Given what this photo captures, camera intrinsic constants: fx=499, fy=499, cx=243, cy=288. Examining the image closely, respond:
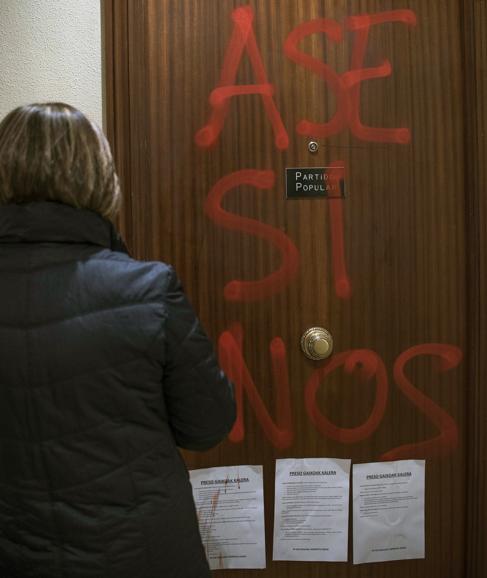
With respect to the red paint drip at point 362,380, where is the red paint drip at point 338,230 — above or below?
above

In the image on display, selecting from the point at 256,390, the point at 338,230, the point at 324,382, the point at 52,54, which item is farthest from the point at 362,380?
the point at 52,54

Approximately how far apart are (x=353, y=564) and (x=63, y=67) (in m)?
1.30

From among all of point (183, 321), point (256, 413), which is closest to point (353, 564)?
point (256, 413)

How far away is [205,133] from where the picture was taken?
1124mm

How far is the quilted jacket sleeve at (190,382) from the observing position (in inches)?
27.9

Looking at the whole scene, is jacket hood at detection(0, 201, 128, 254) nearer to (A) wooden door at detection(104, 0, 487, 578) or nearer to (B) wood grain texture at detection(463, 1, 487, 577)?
(A) wooden door at detection(104, 0, 487, 578)

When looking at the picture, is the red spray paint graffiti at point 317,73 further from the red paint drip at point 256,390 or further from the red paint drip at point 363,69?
the red paint drip at point 256,390

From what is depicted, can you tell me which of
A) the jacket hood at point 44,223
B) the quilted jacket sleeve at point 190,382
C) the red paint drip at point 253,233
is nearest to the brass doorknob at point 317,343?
the red paint drip at point 253,233

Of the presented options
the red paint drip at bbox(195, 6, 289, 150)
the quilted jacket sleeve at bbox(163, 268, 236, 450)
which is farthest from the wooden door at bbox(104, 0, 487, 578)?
the quilted jacket sleeve at bbox(163, 268, 236, 450)

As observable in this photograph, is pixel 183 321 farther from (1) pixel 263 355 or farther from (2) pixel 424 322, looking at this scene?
(2) pixel 424 322

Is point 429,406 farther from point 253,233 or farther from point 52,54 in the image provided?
point 52,54

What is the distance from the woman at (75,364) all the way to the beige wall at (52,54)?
406mm

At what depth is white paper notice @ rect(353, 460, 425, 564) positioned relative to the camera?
1.17m

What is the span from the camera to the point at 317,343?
1127 mm
